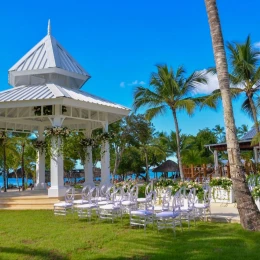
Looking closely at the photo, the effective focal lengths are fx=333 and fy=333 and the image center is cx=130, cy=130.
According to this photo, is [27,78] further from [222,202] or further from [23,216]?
[222,202]

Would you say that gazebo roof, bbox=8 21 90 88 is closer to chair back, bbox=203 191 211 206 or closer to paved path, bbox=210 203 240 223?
paved path, bbox=210 203 240 223

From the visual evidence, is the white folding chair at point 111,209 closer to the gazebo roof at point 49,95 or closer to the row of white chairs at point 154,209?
the row of white chairs at point 154,209

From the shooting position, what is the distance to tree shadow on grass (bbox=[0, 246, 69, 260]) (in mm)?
6254

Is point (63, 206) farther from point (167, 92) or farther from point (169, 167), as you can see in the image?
point (169, 167)

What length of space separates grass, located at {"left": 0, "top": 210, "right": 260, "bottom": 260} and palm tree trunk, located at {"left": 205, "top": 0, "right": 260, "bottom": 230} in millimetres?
435

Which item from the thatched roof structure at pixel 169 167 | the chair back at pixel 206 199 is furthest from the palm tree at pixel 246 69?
the thatched roof structure at pixel 169 167

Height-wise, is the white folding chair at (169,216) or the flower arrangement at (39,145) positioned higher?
the flower arrangement at (39,145)

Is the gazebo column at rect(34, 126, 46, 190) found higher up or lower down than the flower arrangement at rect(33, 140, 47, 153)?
lower down

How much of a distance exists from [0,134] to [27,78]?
11.4ft

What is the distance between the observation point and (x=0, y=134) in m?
17.9

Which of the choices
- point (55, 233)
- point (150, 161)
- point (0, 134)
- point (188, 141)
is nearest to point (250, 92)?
point (0, 134)

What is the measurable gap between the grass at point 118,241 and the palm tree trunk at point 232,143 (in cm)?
44

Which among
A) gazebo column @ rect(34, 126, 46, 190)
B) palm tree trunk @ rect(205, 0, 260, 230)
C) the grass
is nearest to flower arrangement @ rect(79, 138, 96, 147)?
gazebo column @ rect(34, 126, 46, 190)

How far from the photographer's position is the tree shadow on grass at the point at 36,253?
625cm
